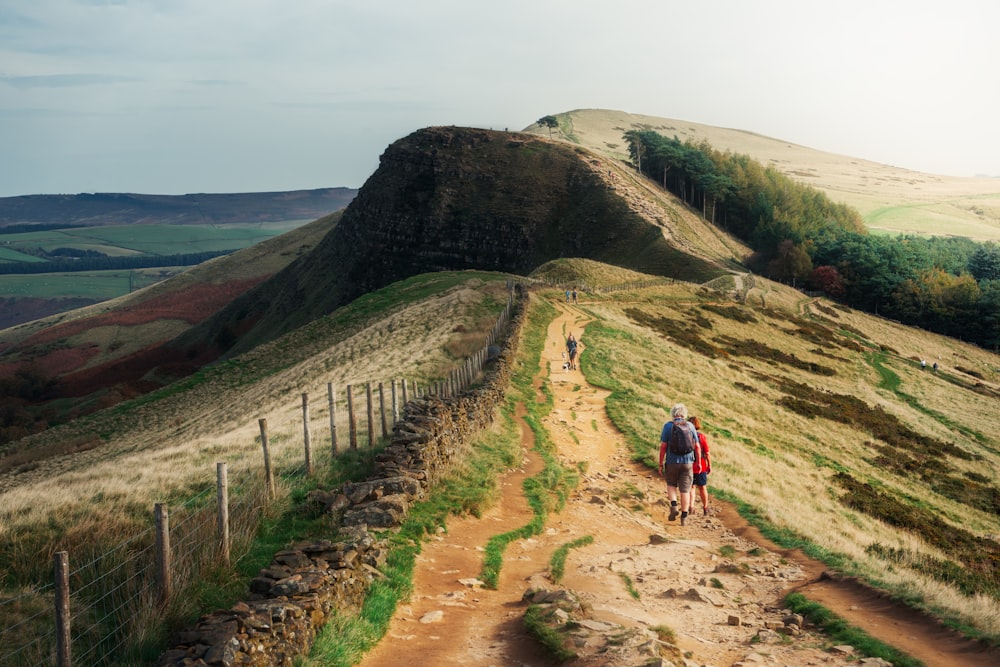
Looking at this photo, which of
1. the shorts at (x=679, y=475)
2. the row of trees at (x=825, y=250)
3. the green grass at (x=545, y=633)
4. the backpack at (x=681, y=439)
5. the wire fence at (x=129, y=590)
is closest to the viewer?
the wire fence at (x=129, y=590)

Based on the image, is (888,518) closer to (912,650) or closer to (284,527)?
(912,650)

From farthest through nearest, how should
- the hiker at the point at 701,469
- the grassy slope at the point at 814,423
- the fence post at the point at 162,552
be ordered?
the grassy slope at the point at 814,423
the hiker at the point at 701,469
the fence post at the point at 162,552

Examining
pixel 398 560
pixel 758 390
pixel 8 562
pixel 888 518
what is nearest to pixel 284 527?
pixel 398 560

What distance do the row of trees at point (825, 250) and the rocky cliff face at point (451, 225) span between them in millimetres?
29604

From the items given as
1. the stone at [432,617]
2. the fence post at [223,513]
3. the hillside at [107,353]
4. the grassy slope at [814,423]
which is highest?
the fence post at [223,513]

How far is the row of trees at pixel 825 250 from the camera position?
12631 cm

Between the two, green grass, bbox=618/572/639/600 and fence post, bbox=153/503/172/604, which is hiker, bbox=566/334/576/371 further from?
fence post, bbox=153/503/172/604

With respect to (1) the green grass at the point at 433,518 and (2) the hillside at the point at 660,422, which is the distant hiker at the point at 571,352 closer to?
(2) the hillside at the point at 660,422

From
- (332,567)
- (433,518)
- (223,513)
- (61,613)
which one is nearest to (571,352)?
(433,518)

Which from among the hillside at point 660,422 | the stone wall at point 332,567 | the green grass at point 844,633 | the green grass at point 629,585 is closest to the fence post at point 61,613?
the stone wall at point 332,567

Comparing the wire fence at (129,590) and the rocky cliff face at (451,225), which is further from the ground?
the rocky cliff face at (451,225)

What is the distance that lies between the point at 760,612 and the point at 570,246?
12383cm

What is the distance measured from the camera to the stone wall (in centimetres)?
913

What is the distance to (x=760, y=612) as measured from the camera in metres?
13.9
